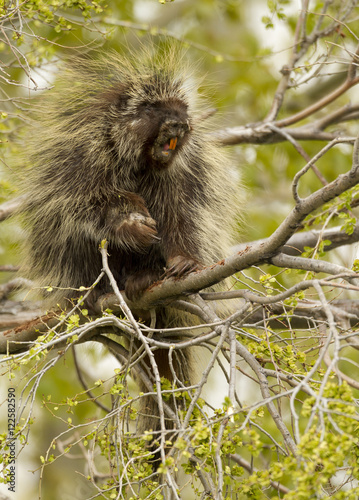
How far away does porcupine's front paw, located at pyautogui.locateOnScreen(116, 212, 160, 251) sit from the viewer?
276cm

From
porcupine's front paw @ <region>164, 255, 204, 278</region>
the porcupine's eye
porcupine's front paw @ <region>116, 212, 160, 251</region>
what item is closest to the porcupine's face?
the porcupine's eye

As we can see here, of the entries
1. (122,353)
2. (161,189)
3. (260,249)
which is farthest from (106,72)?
(260,249)

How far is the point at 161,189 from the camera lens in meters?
3.19

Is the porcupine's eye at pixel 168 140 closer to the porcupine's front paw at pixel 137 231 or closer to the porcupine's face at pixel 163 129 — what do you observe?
the porcupine's face at pixel 163 129

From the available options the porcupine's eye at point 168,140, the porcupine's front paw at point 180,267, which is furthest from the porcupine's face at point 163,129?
the porcupine's front paw at point 180,267

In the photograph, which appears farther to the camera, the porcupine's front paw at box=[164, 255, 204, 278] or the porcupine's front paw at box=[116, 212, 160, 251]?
the porcupine's front paw at box=[116, 212, 160, 251]

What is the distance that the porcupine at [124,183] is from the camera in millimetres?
2953

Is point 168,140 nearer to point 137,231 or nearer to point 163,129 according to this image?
point 163,129

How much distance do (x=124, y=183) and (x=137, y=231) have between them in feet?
1.58

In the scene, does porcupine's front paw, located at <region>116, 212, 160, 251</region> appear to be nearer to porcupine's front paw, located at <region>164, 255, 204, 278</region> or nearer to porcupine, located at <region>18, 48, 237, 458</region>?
porcupine, located at <region>18, 48, 237, 458</region>

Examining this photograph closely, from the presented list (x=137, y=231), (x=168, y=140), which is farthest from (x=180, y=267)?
(x=168, y=140)

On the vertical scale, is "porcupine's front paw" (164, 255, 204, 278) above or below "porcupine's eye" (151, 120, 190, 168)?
below

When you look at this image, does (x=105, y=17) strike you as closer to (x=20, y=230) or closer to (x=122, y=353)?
(x=20, y=230)

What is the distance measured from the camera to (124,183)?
10.4 feet
